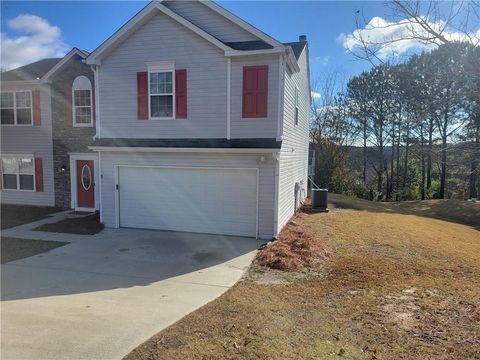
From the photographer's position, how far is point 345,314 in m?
5.17

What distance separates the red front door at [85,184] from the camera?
14.2 meters

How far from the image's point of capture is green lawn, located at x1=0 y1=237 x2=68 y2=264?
8181 millimetres

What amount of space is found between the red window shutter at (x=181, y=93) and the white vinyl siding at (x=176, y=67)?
13cm

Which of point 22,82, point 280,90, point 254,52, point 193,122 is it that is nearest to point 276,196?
point 280,90

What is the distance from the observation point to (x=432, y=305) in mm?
5570

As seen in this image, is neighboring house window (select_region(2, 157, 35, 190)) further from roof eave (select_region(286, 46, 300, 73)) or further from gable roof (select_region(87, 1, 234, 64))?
roof eave (select_region(286, 46, 300, 73))

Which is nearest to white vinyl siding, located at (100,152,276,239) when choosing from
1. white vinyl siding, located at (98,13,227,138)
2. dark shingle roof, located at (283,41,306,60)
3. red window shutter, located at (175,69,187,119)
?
white vinyl siding, located at (98,13,227,138)

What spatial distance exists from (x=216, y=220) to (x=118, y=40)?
254 inches

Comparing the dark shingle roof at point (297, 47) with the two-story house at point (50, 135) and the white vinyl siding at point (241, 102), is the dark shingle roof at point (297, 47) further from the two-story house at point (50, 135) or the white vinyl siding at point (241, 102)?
the two-story house at point (50, 135)

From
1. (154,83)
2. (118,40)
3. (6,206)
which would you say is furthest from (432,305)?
(6,206)

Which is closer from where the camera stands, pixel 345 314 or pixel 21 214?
pixel 345 314

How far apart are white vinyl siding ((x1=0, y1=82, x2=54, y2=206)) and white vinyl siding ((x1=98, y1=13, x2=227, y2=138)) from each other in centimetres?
523

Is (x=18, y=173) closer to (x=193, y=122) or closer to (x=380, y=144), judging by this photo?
(x=193, y=122)

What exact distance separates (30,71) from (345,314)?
17.2 metres
